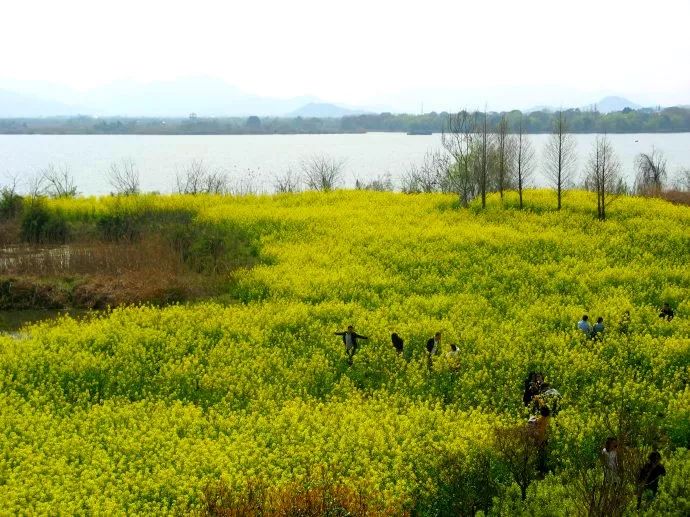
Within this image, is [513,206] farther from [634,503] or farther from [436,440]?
[634,503]

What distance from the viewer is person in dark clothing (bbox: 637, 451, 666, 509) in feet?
43.7

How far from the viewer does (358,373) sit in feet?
70.7

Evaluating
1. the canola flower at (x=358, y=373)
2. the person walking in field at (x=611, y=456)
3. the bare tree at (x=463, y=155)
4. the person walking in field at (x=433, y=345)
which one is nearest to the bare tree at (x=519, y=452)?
the canola flower at (x=358, y=373)

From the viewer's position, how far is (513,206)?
43125mm

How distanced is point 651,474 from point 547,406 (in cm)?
450

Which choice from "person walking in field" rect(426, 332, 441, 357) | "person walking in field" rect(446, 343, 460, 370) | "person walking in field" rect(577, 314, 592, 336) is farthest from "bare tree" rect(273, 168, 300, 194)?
"person walking in field" rect(446, 343, 460, 370)

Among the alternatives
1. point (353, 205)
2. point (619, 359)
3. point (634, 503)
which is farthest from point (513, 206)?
point (634, 503)

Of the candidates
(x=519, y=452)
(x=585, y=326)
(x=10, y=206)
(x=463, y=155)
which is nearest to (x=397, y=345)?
(x=585, y=326)

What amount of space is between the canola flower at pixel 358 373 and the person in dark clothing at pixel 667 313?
291mm

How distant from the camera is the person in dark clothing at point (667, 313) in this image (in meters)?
24.7

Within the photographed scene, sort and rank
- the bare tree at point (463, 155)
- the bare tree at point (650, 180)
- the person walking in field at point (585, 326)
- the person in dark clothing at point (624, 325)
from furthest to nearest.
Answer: the bare tree at point (650, 180) → the bare tree at point (463, 155) → the person in dark clothing at point (624, 325) → the person walking in field at point (585, 326)

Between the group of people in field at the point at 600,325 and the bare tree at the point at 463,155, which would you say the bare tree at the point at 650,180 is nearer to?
the bare tree at the point at 463,155

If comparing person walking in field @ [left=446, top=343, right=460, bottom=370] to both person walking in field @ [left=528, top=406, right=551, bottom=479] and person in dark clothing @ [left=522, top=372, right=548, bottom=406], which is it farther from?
person walking in field @ [left=528, top=406, right=551, bottom=479]

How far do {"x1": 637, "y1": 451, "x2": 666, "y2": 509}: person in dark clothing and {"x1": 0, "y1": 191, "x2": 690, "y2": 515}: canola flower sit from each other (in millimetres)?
306
